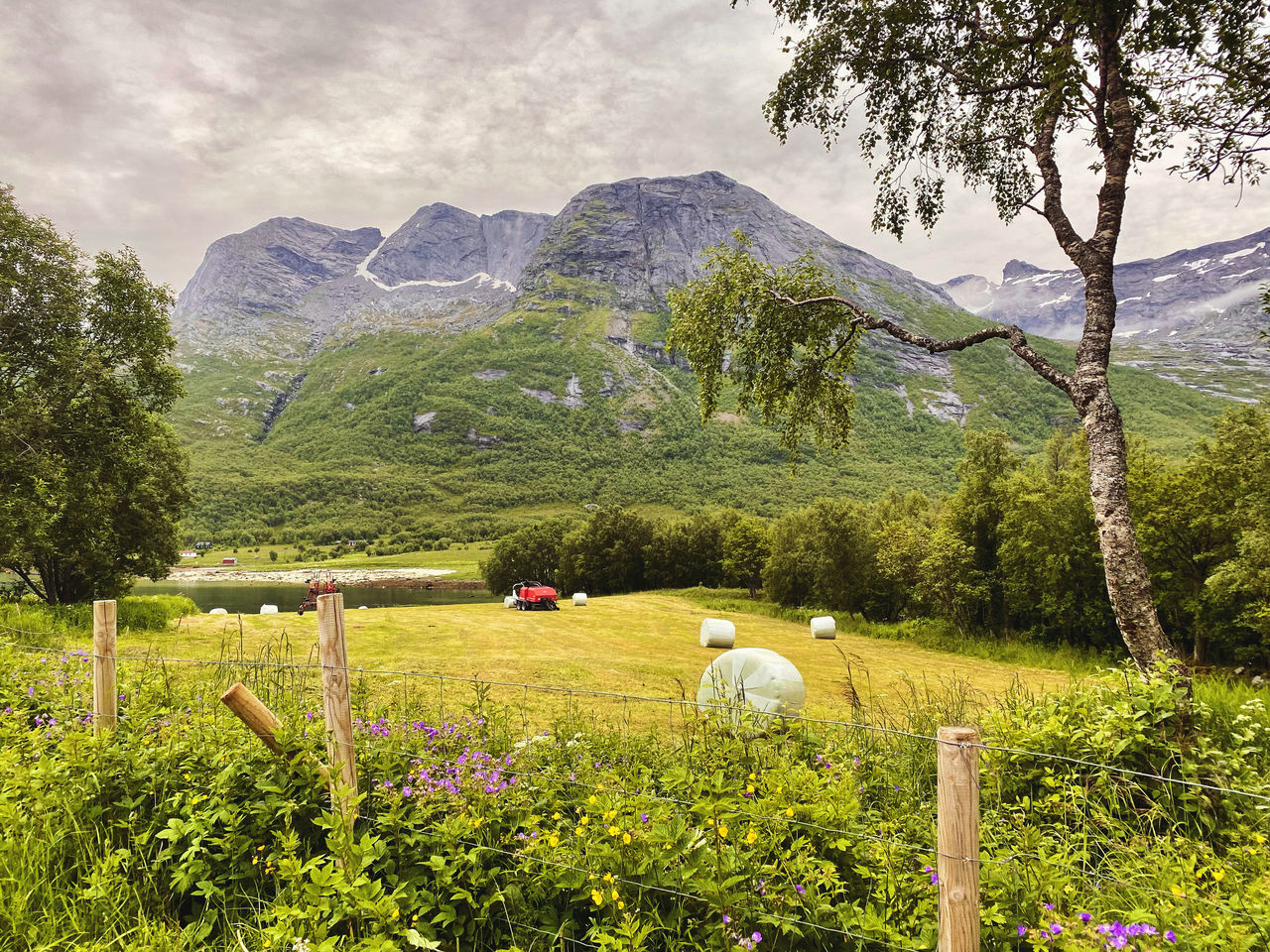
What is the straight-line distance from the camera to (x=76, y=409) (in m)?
14.3

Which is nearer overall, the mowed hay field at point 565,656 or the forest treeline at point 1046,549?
the mowed hay field at point 565,656

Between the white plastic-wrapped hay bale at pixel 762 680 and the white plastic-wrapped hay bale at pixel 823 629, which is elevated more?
the white plastic-wrapped hay bale at pixel 762 680

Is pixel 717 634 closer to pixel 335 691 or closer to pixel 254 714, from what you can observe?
pixel 335 691

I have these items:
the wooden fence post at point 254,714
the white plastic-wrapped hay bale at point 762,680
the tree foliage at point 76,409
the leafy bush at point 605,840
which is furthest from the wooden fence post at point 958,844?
the tree foliage at point 76,409

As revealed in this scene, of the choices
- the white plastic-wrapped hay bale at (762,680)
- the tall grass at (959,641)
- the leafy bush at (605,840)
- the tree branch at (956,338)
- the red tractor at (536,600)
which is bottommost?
the tall grass at (959,641)

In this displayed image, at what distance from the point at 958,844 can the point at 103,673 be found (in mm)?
6420

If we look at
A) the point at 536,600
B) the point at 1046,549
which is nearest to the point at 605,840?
the point at 1046,549

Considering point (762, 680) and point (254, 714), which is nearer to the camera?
point (254, 714)

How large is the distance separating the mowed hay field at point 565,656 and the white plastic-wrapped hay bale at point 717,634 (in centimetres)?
81

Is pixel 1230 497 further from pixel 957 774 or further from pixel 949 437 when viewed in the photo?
pixel 949 437

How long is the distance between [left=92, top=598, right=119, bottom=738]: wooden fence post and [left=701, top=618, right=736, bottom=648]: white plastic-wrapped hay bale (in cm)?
2330

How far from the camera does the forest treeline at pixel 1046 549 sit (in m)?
19.8

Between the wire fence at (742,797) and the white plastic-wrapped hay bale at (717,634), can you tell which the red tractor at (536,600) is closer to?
the white plastic-wrapped hay bale at (717,634)

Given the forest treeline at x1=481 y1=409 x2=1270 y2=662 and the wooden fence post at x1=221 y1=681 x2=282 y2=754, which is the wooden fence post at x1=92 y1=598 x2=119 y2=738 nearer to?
the wooden fence post at x1=221 y1=681 x2=282 y2=754
